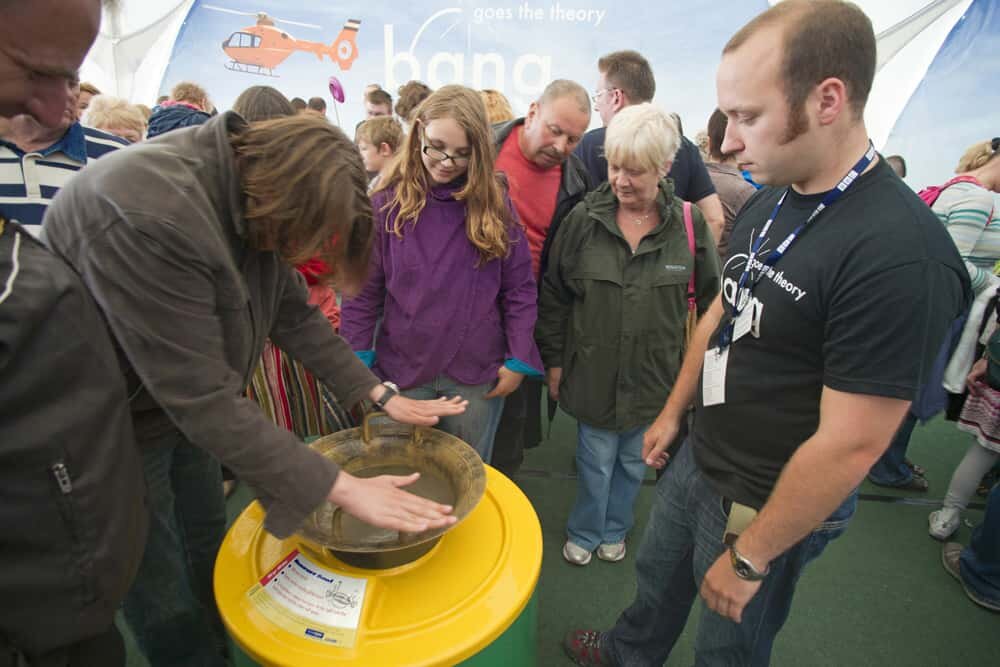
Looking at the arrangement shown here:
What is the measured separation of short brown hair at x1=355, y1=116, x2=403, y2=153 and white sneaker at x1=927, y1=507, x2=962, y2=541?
10.5ft

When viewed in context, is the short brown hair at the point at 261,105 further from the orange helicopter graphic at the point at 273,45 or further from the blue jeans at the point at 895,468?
the orange helicopter graphic at the point at 273,45

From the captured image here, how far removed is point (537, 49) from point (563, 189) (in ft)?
11.6

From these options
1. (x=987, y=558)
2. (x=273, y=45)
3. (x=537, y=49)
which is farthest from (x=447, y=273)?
(x=273, y=45)

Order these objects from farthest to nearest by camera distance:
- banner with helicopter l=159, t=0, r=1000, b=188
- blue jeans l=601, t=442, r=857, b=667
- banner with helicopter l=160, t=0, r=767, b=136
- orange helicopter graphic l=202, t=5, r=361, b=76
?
orange helicopter graphic l=202, t=5, r=361, b=76, banner with helicopter l=160, t=0, r=767, b=136, banner with helicopter l=159, t=0, r=1000, b=188, blue jeans l=601, t=442, r=857, b=667

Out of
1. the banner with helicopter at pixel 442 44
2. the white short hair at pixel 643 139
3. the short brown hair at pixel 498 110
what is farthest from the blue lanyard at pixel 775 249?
the banner with helicopter at pixel 442 44

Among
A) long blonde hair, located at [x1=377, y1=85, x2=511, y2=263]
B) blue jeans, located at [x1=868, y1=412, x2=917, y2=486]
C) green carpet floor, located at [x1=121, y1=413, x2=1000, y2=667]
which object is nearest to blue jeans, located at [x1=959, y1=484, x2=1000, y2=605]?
green carpet floor, located at [x1=121, y1=413, x2=1000, y2=667]

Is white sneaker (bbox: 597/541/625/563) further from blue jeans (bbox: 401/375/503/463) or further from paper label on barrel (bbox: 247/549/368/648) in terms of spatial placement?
paper label on barrel (bbox: 247/549/368/648)

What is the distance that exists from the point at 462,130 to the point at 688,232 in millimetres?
793

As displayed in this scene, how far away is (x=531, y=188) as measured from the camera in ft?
6.34

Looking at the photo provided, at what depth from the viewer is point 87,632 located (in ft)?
2.06

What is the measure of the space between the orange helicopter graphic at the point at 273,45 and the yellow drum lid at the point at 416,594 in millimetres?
5256

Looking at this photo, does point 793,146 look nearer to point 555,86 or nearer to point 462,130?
point 462,130

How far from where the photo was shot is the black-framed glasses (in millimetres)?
1417

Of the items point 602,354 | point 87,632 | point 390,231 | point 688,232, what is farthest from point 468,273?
point 87,632
